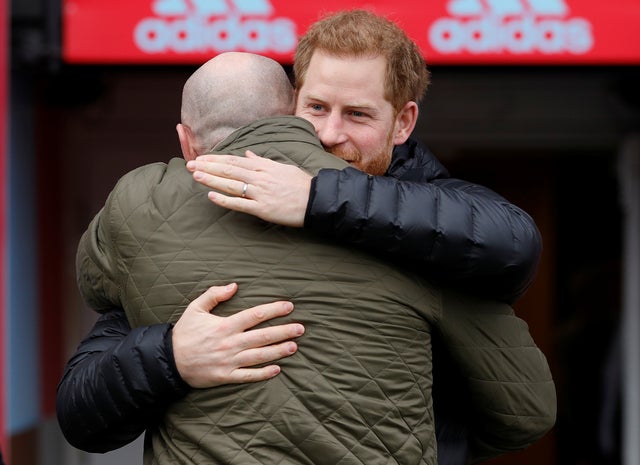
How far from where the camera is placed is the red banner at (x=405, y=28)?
4773mm

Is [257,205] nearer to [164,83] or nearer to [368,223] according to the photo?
[368,223]

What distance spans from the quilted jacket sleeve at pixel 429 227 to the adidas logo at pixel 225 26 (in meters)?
2.91

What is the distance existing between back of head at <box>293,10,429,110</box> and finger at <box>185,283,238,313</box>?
0.52 m

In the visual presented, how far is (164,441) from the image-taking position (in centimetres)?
197

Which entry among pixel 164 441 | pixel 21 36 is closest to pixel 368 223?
pixel 164 441

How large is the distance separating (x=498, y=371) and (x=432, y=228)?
1.09ft

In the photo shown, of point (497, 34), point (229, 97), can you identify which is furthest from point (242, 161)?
point (497, 34)

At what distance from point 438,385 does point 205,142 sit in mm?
625

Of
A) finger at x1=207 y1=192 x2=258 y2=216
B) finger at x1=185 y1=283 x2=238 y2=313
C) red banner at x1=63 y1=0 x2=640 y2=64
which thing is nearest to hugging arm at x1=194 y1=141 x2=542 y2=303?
finger at x1=207 y1=192 x2=258 y2=216

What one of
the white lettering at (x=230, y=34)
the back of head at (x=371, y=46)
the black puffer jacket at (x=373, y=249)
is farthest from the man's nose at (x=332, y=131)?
the white lettering at (x=230, y=34)

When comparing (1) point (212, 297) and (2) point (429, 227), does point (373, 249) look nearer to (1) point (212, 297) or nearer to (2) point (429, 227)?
(2) point (429, 227)

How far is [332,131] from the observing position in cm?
216

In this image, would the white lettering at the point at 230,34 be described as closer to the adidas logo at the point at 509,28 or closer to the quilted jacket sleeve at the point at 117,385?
the adidas logo at the point at 509,28

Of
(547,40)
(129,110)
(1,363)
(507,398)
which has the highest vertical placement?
(547,40)
